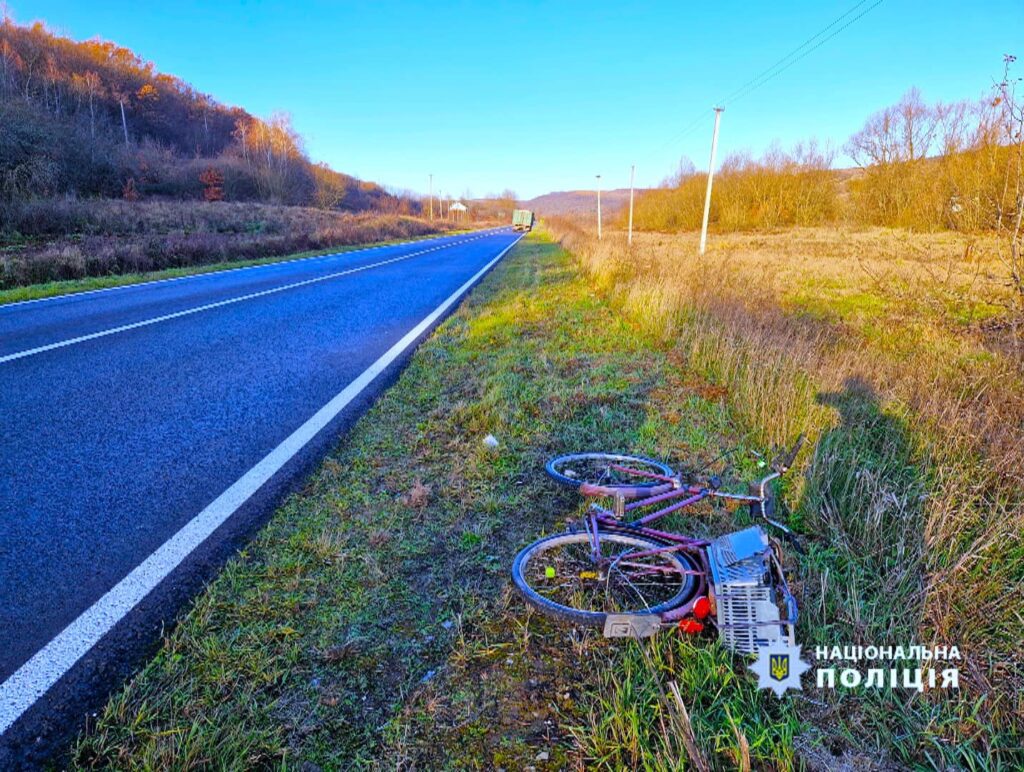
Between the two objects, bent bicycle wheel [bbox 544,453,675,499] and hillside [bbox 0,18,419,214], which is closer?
bent bicycle wheel [bbox 544,453,675,499]

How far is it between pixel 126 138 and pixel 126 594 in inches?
2599

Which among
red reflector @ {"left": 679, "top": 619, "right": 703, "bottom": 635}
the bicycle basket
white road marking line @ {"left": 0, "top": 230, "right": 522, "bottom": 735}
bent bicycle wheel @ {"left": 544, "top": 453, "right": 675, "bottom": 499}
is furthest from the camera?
bent bicycle wheel @ {"left": 544, "top": 453, "right": 675, "bottom": 499}

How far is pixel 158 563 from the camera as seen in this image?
2615 millimetres

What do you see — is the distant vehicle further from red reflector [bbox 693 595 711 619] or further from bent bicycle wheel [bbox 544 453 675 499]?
red reflector [bbox 693 595 711 619]

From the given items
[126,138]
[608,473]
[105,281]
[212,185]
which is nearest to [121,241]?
[105,281]

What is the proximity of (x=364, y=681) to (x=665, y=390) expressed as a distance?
4078 millimetres

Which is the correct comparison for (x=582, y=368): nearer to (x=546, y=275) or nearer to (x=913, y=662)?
(x=913, y=662)

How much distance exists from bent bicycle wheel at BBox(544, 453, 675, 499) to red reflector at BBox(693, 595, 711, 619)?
861 mm

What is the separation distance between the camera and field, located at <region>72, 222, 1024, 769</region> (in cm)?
178

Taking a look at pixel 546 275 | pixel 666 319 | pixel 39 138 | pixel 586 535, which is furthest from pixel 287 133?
pixel 586 535

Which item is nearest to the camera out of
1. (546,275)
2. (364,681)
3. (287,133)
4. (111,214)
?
(364,681)

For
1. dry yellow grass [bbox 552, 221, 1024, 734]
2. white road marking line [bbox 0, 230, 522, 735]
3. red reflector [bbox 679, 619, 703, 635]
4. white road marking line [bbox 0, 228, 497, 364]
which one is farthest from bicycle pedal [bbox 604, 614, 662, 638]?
white road marking line [bbox 0, 228, 497, 364]

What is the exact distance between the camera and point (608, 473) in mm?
3393

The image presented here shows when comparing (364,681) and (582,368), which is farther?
(582,368)
